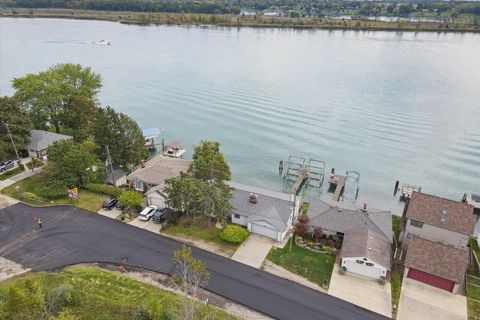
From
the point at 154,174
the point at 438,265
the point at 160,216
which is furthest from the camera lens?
the point at 154,174

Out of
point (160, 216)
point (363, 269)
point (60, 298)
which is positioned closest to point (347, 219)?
point (363, 269)

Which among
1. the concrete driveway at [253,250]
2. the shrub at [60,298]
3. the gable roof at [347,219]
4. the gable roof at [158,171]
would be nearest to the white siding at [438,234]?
the gable roof at [347,219]

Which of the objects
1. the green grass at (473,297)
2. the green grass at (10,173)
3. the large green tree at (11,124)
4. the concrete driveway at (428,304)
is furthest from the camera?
the large green tree at (11,124)

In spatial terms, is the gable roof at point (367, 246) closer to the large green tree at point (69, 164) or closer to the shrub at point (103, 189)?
the shrub at point (103, 189)

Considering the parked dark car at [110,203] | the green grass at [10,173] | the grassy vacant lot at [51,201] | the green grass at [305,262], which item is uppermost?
the parked dark car at [110,203]

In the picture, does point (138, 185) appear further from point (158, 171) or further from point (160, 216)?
point (160, 216)

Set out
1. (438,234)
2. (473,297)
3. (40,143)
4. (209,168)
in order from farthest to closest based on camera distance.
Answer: (40,143)
(209,168)
(438,234)
(473,297)

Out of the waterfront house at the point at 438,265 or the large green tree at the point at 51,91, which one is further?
the large green tree at the point at 51,91
